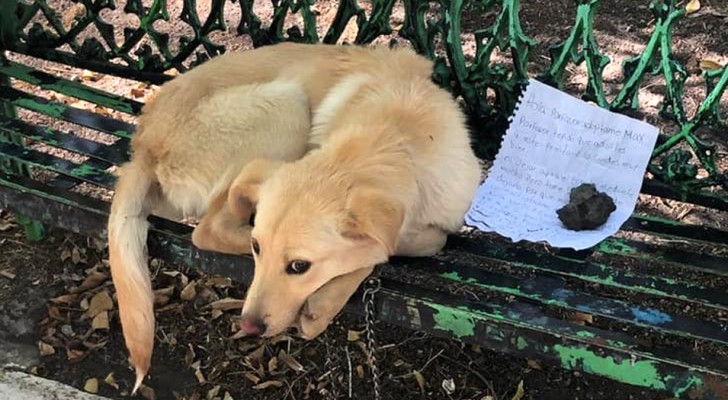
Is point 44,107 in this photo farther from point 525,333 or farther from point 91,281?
point 525,333

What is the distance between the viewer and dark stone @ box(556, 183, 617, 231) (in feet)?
9.26

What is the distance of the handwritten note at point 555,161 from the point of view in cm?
292

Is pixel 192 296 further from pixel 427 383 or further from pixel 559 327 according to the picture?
pixel 559 327

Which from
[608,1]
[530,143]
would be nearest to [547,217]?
[530,143]

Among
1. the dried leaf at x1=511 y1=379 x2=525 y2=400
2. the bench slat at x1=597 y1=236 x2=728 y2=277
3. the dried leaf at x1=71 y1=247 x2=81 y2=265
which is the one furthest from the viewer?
the dried leaf at x1=71 y1=247 x2=81 y2=265

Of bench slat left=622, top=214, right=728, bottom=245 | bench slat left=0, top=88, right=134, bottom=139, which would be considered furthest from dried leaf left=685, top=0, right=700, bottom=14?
bench slat left=0, top=88, right=134, bottom=139

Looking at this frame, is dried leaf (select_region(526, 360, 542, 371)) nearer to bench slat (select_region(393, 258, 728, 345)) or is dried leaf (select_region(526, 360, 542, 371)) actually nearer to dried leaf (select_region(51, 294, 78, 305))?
bench slat (select_region(393, 258, 728, 345))

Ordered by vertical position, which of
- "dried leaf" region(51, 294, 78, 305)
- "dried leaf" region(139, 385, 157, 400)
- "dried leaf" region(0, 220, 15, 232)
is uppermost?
"dried leaf" region(0, 220, 15, 232)

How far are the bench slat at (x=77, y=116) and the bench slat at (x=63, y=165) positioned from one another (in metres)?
0.13

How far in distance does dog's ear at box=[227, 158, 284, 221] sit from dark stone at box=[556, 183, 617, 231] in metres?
0.89

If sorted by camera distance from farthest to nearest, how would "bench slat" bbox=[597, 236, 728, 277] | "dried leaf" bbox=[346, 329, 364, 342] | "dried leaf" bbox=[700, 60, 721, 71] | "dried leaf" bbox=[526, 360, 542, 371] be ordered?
"dried leaf" bbox=[700, 60, 721, 71] → "dried leaf" bbox=[346, 329, 364, 342] → "dried leaf" bbox=[526, 360, 542, 371] → "bench slat" bbox=[597, 236, 728, 277]

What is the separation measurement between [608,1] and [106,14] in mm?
2695

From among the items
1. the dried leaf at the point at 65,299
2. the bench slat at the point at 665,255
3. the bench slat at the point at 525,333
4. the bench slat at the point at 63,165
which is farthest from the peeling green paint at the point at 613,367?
the dried leaf at the point at 65,299

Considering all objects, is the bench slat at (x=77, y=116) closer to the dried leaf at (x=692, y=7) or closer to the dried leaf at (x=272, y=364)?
the dried leaf at (x=272, y=364)
